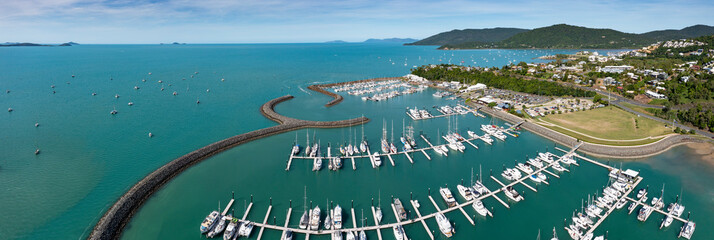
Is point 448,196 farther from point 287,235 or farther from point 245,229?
point 245,229

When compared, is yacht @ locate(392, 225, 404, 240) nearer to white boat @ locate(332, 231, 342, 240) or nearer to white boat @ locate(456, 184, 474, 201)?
white boat @ locate(332, 231, 342, 240)

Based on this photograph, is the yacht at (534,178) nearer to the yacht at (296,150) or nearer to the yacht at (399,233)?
the yacht at (399,233)

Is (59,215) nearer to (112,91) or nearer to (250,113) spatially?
(250,113)

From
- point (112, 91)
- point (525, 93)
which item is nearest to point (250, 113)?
point (112, 91)

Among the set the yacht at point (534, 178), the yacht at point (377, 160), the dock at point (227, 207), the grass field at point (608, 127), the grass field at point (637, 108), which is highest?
the grass field at point (637, 108)

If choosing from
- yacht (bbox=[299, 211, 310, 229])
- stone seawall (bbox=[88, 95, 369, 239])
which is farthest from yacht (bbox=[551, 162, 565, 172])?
yacht (bbox=[299, 211, 310, 229])

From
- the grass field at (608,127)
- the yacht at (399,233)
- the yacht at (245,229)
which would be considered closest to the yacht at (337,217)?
the yacht at (399,233)

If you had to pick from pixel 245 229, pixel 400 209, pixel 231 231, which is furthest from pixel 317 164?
pixel 231 231
